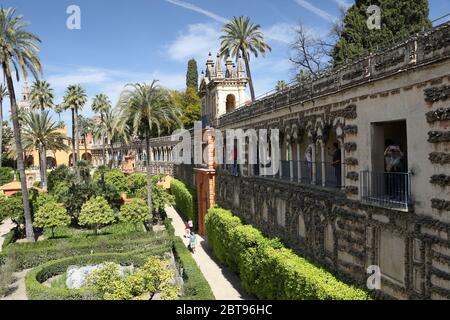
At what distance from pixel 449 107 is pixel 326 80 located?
6.45 m

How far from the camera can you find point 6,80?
3169 cm

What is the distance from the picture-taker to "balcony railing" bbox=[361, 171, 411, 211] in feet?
38.2

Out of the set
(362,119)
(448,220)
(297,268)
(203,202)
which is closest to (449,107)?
(448,220)

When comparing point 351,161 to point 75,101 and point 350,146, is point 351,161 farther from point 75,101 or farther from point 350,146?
point 75,101

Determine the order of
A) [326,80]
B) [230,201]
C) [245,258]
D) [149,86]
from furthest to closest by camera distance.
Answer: [149,86], [230,201], [245,258], [326,80]

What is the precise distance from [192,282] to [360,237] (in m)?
9.84

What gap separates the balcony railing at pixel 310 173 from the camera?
53.1ft

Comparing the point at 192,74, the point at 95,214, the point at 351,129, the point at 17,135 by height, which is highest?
the point at 192,74

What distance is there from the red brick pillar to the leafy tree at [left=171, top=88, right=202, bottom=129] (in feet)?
123

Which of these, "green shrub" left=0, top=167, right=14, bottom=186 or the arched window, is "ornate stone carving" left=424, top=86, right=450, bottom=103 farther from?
"green shrub" left=0, top=167, right=14, bottom=186

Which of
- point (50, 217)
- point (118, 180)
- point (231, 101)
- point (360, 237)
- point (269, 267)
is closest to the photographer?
point (360, 237)

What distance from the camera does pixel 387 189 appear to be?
13.1m

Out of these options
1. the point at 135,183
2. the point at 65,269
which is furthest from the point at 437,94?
the point at 135,183
